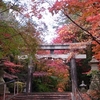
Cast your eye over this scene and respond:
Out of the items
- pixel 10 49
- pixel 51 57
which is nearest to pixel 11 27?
pixel 10 49

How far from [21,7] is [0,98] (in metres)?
5.03

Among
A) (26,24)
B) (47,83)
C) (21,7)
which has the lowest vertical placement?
(47,83)

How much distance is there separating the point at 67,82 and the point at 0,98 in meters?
7.54

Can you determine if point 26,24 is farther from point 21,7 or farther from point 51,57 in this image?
point 51,57

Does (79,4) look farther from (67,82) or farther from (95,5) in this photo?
(67,82)

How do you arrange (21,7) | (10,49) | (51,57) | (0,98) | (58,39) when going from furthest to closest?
(58,39)
(51,57)
(0,98)
(21,7)
(10,49)

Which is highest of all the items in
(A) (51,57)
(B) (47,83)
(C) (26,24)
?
(C) (26,24)

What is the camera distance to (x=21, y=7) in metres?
5.42

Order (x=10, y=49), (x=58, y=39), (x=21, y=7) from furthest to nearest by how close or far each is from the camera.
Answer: (x=58, y=39), (x=21, y=7), (x=10, y=49)

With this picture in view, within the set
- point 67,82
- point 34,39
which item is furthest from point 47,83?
point 34,39

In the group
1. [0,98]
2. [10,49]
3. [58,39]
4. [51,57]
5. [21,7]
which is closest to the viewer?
[10,49]

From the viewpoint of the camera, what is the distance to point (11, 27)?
5.02 metres

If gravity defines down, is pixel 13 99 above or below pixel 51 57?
below

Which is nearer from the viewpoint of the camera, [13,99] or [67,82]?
[13,99]
